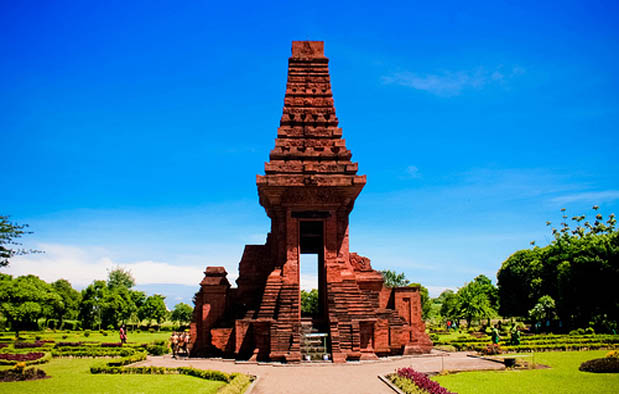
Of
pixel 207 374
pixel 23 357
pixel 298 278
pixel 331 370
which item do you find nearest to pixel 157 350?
pixel 23 357

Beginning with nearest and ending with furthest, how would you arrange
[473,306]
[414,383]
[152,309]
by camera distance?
[414,383], [473,306], [152,309]

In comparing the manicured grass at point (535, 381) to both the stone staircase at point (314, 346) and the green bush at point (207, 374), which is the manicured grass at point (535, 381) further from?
the green bush at point (207, 374)

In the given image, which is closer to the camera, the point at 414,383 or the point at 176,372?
the point at 414,383

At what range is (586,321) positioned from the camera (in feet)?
112

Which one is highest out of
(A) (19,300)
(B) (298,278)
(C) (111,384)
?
(B) (298,278)

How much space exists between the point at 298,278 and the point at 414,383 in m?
8.71

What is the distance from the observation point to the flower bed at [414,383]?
11945 mm

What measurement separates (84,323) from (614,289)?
49638 mm

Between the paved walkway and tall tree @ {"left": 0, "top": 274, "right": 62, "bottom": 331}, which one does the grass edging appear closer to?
the paved walkway

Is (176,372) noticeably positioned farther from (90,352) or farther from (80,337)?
(80,337)

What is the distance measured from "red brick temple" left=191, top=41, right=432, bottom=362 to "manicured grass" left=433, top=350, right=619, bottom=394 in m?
4.94

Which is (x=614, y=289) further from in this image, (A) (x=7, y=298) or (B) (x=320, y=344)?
(A) (x=7, y=298)

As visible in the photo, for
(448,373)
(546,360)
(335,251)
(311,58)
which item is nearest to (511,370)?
(448,373)

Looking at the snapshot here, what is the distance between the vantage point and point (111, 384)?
1398 cm
